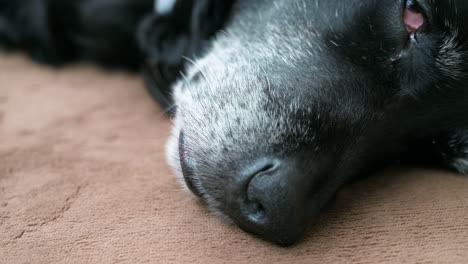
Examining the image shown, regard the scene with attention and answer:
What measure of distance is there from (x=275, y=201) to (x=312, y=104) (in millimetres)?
303

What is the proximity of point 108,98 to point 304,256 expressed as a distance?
124cm

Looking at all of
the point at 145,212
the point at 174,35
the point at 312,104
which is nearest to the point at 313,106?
the point at 312,104

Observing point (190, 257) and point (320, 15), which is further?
point (320, 15)

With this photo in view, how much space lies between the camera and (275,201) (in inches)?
46.8

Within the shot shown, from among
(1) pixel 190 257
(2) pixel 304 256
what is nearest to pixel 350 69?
(2) pixel 304 256

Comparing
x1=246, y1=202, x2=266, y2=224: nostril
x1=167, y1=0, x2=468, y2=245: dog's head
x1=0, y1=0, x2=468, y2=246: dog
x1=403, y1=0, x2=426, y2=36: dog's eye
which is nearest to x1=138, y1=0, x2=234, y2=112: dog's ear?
x1=0, y1=0, x2=468, y2=246: dog

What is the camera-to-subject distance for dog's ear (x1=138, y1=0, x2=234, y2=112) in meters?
1.85

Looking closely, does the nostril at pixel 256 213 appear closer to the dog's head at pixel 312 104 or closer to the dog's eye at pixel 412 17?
the dog's head at pixel 312 104

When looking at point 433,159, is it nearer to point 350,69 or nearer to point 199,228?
point 350,69

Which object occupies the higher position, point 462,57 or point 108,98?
point 462,57

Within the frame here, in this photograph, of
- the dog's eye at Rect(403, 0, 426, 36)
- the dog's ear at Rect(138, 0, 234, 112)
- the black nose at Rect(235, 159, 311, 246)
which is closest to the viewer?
the black nose at Rect(235, 159, 311, 246)

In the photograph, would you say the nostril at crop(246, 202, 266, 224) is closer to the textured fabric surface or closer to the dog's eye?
the textured fabric surface

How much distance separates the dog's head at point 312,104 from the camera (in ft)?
4.08

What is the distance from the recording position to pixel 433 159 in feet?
5.56
